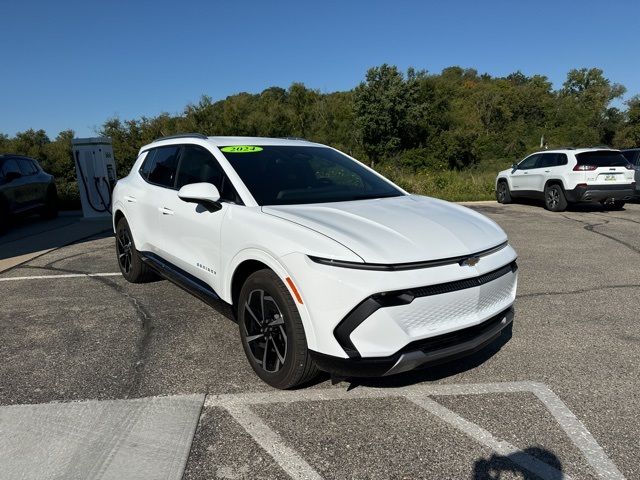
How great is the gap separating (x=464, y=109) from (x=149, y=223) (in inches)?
2326

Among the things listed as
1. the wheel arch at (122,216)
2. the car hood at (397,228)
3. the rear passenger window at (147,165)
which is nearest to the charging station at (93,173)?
the wheel arch at (122,216)

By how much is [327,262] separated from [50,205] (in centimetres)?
1209

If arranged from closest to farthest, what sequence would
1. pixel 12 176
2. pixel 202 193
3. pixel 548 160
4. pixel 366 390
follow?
1. pixel 366 390
2. pixel 202 193
3. pixel 12 176
4. pixel 548 160

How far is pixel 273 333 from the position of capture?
2.99m

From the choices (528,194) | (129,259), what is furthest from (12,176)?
(528,194)

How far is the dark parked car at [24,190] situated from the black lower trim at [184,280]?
735 centimetres

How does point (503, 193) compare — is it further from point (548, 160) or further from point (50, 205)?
point (50, 205)

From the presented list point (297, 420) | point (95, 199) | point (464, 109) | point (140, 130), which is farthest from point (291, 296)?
point (464, 109)

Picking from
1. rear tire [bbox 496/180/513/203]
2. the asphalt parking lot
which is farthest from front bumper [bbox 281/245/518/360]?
rear tire [bbox 496/180/513/203]

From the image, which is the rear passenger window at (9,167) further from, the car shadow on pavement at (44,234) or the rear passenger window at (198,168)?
the rear passenger window at (198,168)

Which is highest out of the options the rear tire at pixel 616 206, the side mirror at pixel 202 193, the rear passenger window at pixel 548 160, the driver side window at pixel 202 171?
the driver side window at pixel 202 171

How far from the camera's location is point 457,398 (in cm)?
298

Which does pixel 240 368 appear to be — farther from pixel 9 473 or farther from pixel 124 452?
pixel 9 473

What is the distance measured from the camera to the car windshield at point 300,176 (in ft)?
11.6
